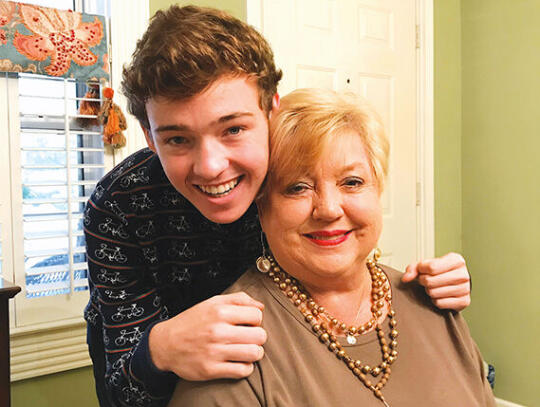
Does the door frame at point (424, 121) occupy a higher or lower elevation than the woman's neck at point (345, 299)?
higher

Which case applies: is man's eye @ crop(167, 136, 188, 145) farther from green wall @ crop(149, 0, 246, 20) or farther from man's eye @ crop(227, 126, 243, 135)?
green wall @ crop(149, 0, 246, 20)

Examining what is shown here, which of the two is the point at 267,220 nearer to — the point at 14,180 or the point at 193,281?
the point at 193,281

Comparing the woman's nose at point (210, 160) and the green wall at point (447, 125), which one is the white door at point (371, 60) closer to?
the green wall at point (447, 125)

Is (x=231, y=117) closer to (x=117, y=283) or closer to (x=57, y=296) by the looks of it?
(x=117, y=283)

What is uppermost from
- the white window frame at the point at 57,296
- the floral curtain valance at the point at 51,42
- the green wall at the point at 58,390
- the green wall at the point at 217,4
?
the green wall at the point at 217,4

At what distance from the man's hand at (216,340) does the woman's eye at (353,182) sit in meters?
0.29

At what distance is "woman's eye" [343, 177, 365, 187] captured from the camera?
3.48ft

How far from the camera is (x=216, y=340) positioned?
92 cm

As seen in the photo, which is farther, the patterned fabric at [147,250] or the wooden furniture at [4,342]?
the wooden furniture at [4,342]

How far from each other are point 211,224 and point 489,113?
2.41m

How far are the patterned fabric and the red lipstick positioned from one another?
0.78ft

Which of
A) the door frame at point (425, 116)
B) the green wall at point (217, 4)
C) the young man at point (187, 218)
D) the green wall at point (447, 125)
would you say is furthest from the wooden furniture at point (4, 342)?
the green wall at point (447, 125)

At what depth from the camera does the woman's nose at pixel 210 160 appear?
3.22 ft

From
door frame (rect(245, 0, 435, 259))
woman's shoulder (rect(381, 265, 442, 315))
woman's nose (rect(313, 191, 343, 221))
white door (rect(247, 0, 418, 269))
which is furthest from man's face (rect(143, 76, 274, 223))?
door frame (rect(245, 0, 435, 259))
